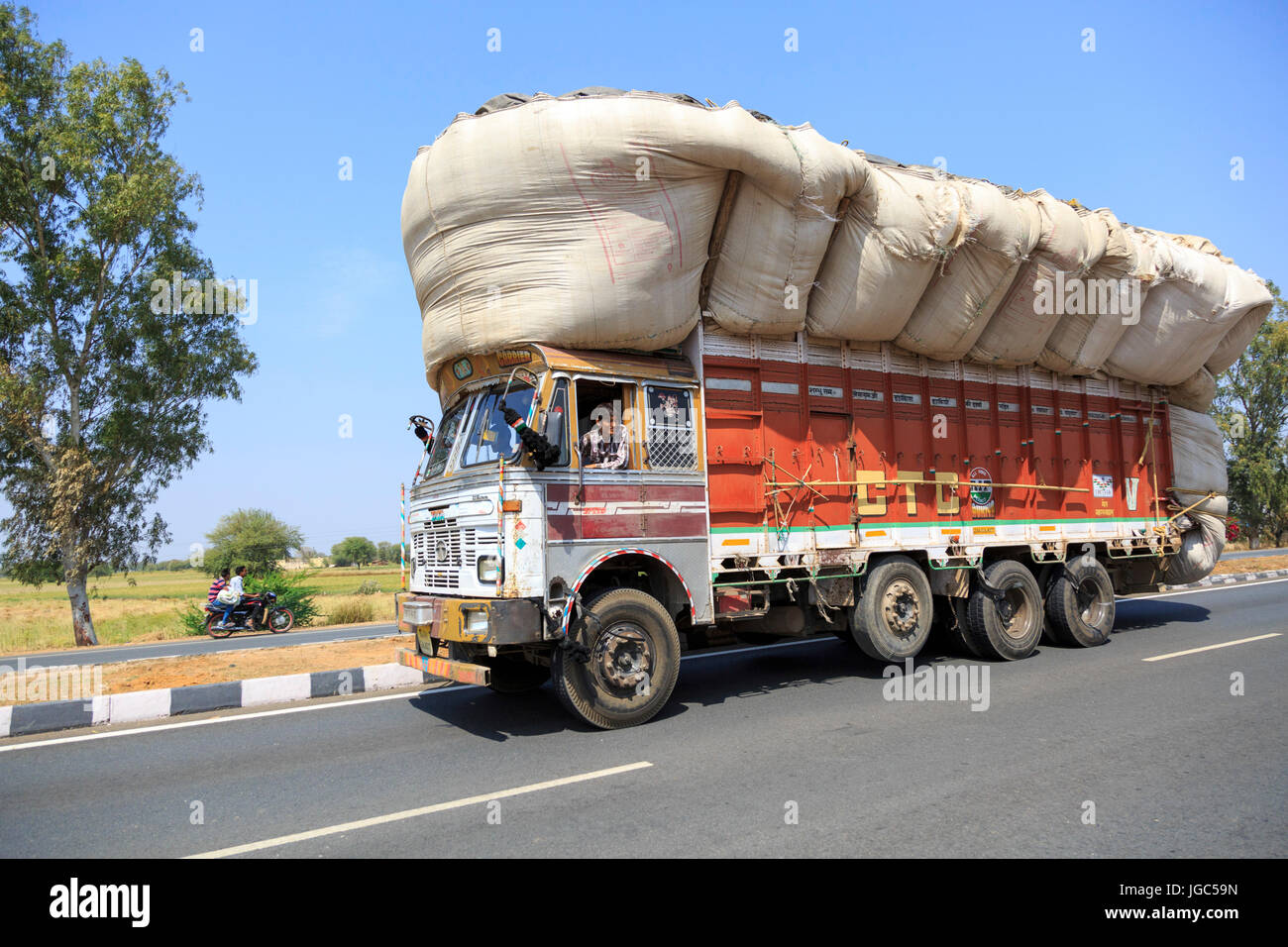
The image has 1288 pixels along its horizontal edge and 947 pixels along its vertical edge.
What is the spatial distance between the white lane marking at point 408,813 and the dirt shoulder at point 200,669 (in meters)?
4.18

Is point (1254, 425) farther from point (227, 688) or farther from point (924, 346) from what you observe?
point (227, 688)

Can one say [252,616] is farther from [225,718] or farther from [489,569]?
[489,569]

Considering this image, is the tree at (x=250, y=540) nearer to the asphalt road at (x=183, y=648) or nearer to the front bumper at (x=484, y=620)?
the asphalt road at (x=183, y=648)

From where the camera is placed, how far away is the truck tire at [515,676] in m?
7.15

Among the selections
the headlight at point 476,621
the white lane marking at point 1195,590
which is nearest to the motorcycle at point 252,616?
the headlight at point 476,621

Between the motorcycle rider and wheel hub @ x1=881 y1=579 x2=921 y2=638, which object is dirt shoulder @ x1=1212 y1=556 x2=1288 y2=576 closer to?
wheel hub @ x1=881 y1=579 x2=921 y2=638

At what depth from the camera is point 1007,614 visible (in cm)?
908

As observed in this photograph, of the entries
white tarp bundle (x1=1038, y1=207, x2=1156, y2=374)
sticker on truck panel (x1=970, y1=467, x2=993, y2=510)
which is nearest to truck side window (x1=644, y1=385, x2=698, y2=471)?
sticker on truck panel (x1=970, y1=467, x2=993, y2=510)

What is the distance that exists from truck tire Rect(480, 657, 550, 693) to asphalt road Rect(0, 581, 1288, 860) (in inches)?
6.2

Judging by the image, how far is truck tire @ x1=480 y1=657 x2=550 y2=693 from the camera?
715cm

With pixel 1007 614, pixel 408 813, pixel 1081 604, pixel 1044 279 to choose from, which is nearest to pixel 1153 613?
pixel 1081 604

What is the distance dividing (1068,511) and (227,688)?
10062 mm

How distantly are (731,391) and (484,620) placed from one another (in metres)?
3.18

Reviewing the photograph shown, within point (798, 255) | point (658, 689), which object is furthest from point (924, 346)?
point (658, 689)
